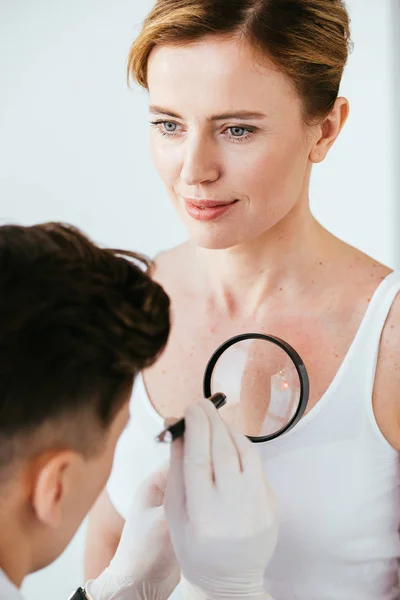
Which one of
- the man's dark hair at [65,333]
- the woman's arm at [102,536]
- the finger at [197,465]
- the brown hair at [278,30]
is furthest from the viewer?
the woman's arm at [102,536]

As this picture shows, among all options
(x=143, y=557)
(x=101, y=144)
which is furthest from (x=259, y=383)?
(x=101, y=144)

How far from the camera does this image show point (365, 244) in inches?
72.4

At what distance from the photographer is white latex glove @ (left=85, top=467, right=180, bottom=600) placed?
4.27 ft

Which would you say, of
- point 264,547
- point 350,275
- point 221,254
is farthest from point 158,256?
point 264,547

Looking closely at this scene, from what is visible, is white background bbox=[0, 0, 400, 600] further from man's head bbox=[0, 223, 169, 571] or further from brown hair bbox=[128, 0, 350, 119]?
man's head bbox=[0, 223, 169, 571]

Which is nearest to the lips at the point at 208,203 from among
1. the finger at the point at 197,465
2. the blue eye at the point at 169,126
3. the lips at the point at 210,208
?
the lips at the point at 210,208

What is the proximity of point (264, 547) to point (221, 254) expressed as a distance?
535mm

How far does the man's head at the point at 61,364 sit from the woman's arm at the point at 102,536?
534mm

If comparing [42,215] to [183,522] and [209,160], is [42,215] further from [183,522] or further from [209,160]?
[183,522]

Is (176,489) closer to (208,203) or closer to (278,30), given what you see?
(208,203)

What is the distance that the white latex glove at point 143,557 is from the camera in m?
1.30

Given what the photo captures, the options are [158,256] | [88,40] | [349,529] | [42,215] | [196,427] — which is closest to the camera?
[196,427]

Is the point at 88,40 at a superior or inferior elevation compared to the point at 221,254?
superior

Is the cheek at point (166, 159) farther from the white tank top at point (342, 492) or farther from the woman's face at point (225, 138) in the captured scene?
the white tank top at point (342, 492)
